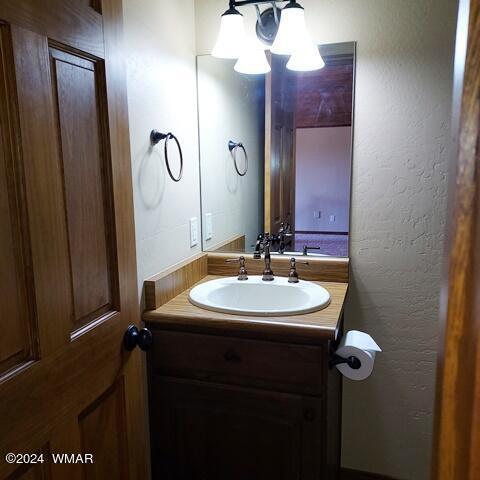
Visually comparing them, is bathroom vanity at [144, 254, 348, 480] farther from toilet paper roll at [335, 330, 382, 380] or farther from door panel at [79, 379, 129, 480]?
door panel at [79, 379, 129, 480]

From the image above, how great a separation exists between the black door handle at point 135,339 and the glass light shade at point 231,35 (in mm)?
1112

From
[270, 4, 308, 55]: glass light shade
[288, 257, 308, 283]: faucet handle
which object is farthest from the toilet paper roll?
[270, 4, 308, 55]: glass light shade

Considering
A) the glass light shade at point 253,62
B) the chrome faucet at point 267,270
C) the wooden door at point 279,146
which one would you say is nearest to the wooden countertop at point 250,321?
the chrome faucet at point 267,270

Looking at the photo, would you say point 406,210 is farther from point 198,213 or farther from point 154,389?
point 154,389

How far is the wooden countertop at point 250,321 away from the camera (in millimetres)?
1288

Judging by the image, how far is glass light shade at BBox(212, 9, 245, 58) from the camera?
160 cm

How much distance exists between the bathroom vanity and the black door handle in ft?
0.74

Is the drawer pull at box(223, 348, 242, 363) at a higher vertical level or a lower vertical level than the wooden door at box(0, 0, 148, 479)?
lower

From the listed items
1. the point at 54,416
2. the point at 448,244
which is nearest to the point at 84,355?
the point at 54,416

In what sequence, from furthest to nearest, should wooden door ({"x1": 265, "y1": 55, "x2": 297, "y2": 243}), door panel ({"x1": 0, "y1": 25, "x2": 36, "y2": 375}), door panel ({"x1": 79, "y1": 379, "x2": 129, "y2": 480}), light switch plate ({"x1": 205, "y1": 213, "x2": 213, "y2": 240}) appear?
1. light switch plate ({"x1": 205, "y1": 213, "x2": 213, "y2": 240})
2. wooden door ({"x1": 265, "y1": 55, "x2": 297, "y2": 243})
3. door panel ({"x1": 79, "y1": 379, "x2": 129, "y2": 480})
4. door panel ({"x1": 0, "y1": 25, "x2": 36, "y2": 375})

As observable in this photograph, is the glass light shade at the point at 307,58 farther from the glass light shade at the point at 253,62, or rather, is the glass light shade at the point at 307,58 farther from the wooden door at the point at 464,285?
the wooden door at the point at 464,285

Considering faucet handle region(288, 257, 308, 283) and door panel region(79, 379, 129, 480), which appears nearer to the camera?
door panel region(79, 379, 129, 480)

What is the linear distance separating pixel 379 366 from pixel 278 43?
54.5 inches

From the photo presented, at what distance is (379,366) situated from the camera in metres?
1.81
